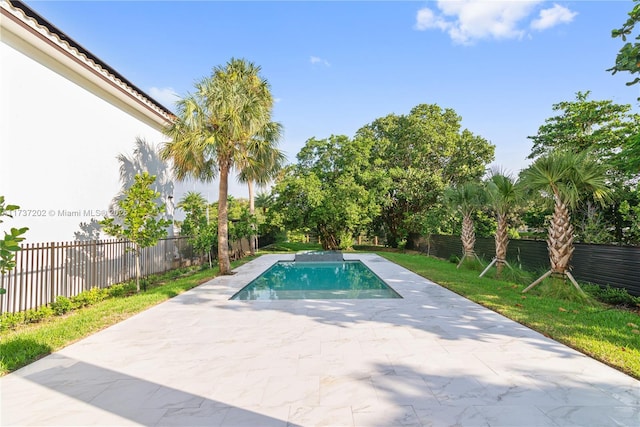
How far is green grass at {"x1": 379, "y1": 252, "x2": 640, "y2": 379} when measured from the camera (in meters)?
4.09

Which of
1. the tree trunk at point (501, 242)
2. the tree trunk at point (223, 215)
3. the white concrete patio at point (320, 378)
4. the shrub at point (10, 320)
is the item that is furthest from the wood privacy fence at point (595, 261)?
the shrub at point (10, 320)

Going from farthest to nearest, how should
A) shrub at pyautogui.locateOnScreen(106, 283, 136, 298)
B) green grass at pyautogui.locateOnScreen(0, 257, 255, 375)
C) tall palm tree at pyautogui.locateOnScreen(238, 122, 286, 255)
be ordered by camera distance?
tall palm tree at pyautogui.locateOnScreen(238, 122, 286, 255) < shrub at pyautogui.locateOnScreen(106, 283, 136, 298) < green grass at pyautogui.locateOnScreen(0, 257, 255, 375)

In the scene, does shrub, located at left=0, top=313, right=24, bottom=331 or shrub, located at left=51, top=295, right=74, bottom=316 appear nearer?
shrub, located at left=0, top=313, right=24, bottom=331

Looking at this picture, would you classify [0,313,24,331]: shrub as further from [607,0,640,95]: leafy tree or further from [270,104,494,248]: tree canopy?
[270,104,494,248]: tree canopy

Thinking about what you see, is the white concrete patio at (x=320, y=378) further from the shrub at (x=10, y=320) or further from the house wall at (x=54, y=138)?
the house wall at (x=54, y=138)

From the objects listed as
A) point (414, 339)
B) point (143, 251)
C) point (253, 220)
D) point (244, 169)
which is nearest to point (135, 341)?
point (414, 339)

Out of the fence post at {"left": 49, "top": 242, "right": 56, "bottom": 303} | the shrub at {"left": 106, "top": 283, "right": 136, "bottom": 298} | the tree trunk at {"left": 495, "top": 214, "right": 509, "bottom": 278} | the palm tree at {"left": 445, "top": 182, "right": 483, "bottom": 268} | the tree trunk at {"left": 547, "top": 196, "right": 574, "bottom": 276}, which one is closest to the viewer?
the fence post at {"left": 49, "top": 242, "right": 56, "bottom": 303}

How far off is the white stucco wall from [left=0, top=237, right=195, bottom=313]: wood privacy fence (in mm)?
645

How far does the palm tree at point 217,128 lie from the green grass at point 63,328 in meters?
4.38

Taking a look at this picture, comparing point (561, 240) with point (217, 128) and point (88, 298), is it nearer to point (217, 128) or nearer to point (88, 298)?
point (217, 128)

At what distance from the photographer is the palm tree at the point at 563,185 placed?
720 cm

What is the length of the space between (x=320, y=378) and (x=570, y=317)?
5.12 m

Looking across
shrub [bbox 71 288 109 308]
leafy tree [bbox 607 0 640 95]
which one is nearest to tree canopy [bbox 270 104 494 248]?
shrub [bbox 71 288 109 308]

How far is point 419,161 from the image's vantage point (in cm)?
2323
